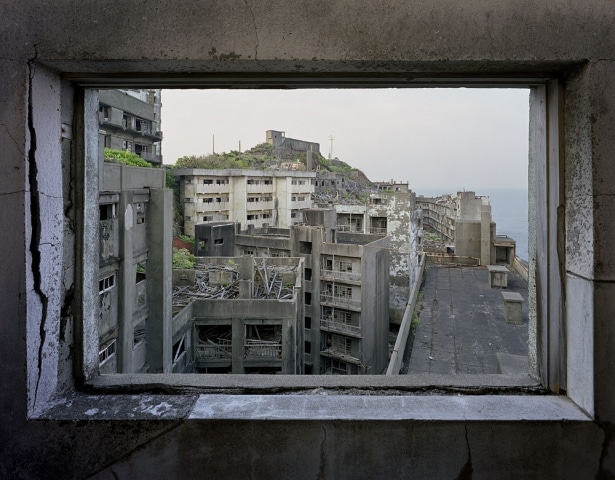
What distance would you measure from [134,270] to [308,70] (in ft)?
34.2

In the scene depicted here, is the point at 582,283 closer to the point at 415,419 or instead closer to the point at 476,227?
the point at 415,419

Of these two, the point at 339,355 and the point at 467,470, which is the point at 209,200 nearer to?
the point at 339,355

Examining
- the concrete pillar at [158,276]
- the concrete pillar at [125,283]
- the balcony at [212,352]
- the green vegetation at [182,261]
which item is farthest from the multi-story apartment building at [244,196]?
the concrete pillar at [125,283]

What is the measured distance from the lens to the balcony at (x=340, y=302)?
23.0 m

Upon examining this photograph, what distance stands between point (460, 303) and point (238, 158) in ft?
134

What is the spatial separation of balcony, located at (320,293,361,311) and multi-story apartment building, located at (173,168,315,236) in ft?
49.2

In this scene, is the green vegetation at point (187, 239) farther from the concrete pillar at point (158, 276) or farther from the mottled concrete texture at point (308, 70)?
the mottled concrete texture at point (308, 70)

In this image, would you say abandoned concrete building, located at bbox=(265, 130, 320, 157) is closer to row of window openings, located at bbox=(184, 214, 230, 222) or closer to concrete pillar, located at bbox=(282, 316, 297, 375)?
row of window openings, located at bbox=(184, 214, 230, 222)

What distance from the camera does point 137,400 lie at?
1772 mm

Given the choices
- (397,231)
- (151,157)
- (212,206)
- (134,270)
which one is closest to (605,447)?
(134,270)

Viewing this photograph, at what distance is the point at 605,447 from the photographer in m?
1.60

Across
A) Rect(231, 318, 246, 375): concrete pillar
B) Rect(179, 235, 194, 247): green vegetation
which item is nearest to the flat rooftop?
Rect(231, 318, 246, 375): concrete pillar

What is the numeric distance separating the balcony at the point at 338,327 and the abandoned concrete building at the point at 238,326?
5688 mm

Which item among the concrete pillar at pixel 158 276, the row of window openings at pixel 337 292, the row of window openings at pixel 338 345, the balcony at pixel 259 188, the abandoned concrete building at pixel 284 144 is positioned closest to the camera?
the concrete pillar at pixel 158 276
